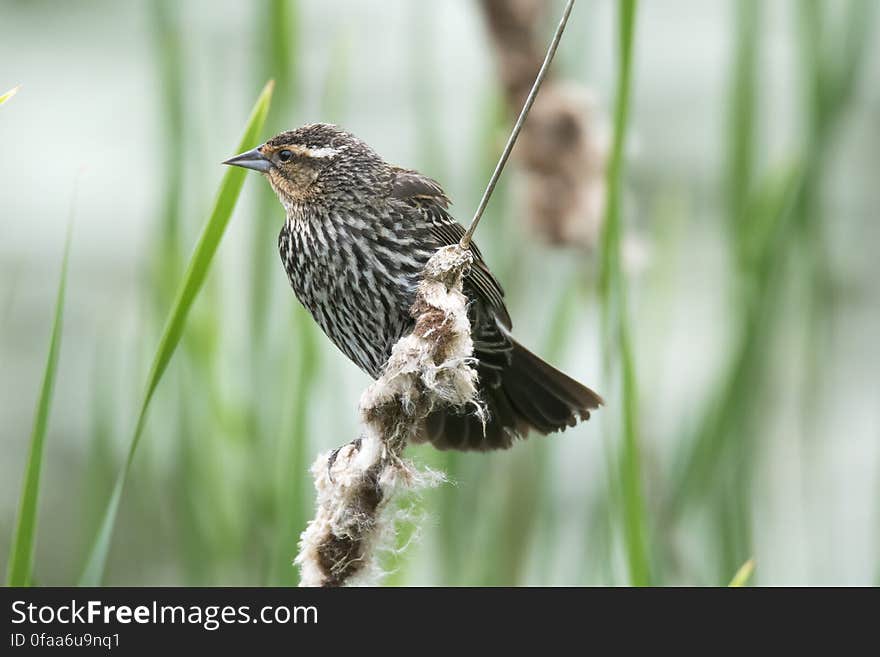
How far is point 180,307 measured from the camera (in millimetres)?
1439

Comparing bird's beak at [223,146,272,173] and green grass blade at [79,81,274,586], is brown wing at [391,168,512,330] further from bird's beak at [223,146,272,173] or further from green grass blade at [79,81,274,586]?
green grass blade at [79,81,274,586]

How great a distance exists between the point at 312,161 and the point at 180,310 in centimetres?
111

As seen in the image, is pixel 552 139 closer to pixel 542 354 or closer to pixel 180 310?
pixel 542 354

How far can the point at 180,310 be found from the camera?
1440mm

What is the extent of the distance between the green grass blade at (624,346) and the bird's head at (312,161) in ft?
2.77

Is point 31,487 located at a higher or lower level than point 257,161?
lower

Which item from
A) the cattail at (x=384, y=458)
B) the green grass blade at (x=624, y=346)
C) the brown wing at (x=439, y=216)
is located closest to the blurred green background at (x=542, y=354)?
the green grass blade at (x=624, y=346)

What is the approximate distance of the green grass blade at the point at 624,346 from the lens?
1.73 m

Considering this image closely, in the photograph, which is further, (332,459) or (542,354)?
(542,354)

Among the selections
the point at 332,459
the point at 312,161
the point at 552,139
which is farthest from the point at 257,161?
the point at 552,139

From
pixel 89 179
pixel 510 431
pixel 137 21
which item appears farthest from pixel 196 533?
pixel 137 21

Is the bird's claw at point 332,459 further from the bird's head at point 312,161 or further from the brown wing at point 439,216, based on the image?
the bird's head at point 312,161

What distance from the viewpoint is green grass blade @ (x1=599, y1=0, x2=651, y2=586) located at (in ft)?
5.68
